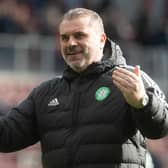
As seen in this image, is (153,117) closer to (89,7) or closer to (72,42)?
(72,42)

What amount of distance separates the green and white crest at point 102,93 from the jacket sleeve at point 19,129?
0.53 m

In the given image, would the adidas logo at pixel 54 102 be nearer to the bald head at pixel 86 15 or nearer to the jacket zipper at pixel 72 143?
the jacket zipper at pixel 72 143

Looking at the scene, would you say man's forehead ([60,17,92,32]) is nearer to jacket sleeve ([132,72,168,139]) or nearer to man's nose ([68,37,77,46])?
man's nose ([68,37,77,46])

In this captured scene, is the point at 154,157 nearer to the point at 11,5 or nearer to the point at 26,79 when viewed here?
the point at 26,79

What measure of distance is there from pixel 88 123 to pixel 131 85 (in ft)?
1.71

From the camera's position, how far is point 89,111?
6418 mm

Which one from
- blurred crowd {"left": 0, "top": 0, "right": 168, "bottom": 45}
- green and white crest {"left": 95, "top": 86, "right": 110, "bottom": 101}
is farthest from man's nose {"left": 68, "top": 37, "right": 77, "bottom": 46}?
blurred crowd {"left": 0, "top": 0, "right": 168, "bottom": 45}

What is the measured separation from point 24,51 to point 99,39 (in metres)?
7.10

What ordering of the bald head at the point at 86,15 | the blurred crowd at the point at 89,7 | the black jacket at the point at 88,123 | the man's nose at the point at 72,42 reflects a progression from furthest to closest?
the blurred crowd at the point at 89,7
the bald head at the point at 86,15
the man's nose at the point at 72,42
the black jacket at the point at 88,123

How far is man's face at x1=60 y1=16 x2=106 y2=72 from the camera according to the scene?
6.52 m

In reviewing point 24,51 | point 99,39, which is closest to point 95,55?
point 99,39

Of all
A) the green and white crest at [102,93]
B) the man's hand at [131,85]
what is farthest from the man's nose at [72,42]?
the man's hand at [131,85]

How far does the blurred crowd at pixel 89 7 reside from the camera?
1412 cm

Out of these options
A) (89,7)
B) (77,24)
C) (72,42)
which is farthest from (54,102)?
(89,7)
